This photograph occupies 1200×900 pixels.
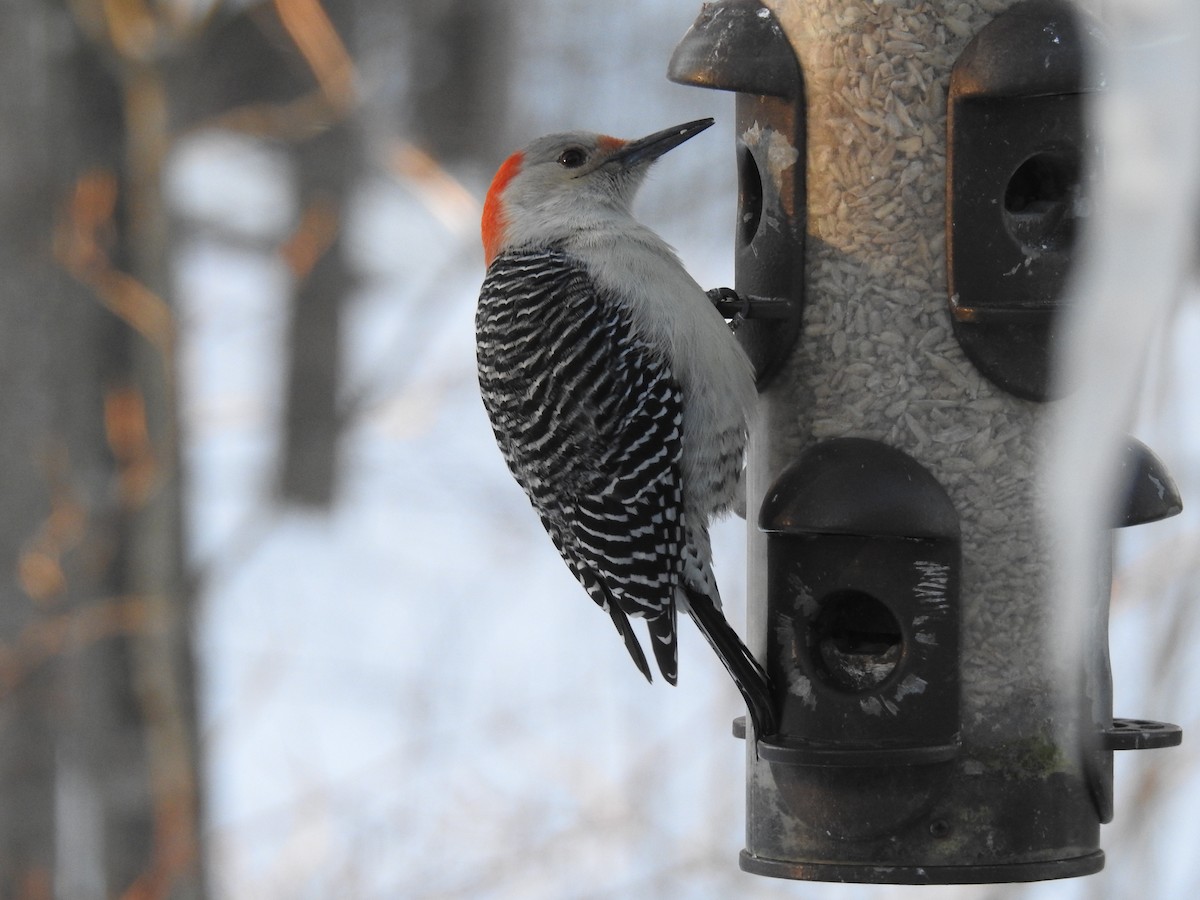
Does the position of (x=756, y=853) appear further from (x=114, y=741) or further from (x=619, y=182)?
(x=114, y=741)

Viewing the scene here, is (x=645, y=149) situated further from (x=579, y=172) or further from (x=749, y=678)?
(x=749, y=678)

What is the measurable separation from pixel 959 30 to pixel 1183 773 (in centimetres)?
253

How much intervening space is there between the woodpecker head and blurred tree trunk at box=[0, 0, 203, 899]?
2569 millimetres

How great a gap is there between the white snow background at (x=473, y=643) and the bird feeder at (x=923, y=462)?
24.2 inches

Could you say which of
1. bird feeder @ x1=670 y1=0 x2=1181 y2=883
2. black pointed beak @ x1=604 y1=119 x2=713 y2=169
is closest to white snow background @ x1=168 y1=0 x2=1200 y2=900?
bird feeder @ x1=670 y1=0 x2=1181 y2=883

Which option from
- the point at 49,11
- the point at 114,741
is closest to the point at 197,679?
the point at 114,741

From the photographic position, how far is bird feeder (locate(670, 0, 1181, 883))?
295 cm

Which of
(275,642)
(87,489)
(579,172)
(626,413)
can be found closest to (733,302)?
(626,413)

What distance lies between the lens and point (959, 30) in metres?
3.04

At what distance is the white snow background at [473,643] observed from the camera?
527 centimetres

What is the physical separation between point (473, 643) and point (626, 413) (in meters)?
5.75

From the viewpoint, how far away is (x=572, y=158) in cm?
405

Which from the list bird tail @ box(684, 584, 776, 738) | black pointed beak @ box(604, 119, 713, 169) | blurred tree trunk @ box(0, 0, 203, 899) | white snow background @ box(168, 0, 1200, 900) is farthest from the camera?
blurred tree trunk @ box(0, 0, 203, 899)

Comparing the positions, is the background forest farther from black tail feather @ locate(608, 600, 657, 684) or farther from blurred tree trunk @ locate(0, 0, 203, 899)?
black tail feather @ locate(608, 600, 657, 684)
